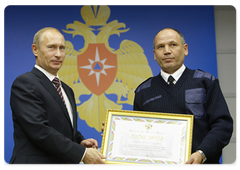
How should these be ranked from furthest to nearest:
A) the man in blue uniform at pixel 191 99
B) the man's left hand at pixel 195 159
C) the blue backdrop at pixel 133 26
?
the blue backdrop at pixel 133 26, the man in blue uniform at pixel 191 99, the man's left hand at pixel 195 159

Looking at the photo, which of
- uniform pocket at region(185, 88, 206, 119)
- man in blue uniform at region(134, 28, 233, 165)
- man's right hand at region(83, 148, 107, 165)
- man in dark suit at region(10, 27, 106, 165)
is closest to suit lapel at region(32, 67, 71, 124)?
man in dark suit at region(10, 27, 106, 165)

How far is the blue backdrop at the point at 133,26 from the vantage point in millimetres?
3834

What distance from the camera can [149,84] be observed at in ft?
7.91

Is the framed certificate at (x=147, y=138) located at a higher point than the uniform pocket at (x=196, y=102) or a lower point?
lower

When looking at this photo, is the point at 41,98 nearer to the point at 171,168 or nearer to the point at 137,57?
the point at 171,168

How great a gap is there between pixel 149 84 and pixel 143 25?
1647 millimetres

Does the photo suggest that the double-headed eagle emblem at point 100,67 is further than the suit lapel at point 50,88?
Yes

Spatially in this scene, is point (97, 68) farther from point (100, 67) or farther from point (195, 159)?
point (195, 159)

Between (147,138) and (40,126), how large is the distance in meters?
0.71

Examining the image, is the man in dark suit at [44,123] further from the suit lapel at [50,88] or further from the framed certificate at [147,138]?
the framed certificate at [147,138]

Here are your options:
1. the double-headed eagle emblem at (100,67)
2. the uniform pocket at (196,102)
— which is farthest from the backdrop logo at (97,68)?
the uniform pocket at (196,102)

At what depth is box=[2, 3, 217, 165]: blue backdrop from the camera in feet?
12.6

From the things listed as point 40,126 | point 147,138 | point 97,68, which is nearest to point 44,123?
point 40,126

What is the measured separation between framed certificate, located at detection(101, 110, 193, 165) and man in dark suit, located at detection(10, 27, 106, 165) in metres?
0.14
